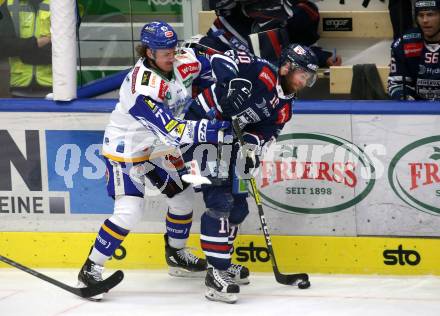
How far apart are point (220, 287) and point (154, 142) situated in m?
0.75

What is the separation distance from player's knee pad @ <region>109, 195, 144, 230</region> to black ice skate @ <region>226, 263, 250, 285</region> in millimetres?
526

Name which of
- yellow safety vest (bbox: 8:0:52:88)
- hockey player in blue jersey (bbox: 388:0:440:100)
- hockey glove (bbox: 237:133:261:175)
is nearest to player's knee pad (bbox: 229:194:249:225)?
hockey glove (bbox: 237:133:261:175)

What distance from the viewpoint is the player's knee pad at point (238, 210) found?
17.6ft

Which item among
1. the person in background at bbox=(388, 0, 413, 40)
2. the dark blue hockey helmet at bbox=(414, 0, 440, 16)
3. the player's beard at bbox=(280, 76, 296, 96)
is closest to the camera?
the player's beard at bbox=(280, 76, 296, 96)

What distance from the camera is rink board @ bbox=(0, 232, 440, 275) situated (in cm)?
555

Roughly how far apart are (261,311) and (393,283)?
2.43 feet

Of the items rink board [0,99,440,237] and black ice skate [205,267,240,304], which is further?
rink board [0,99,440,237]

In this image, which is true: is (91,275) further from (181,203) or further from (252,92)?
(252,92)

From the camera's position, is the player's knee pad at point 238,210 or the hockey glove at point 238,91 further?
the player's knee pad at point 238,210

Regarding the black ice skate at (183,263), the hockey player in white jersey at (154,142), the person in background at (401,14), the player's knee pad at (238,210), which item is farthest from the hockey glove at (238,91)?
the person in background at (401,14)

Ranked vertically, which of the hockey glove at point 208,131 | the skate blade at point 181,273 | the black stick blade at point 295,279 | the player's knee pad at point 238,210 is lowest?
the skate blade at point 181,273

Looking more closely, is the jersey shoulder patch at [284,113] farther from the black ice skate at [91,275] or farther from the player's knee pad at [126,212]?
the black ice skate at [91,275]

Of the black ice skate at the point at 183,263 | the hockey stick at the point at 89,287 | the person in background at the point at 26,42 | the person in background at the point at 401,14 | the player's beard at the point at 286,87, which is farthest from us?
the person in background at the point at 401,14

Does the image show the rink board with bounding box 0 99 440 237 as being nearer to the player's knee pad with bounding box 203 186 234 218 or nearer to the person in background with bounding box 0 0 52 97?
the person in background with bounding box 0 0 52 97
